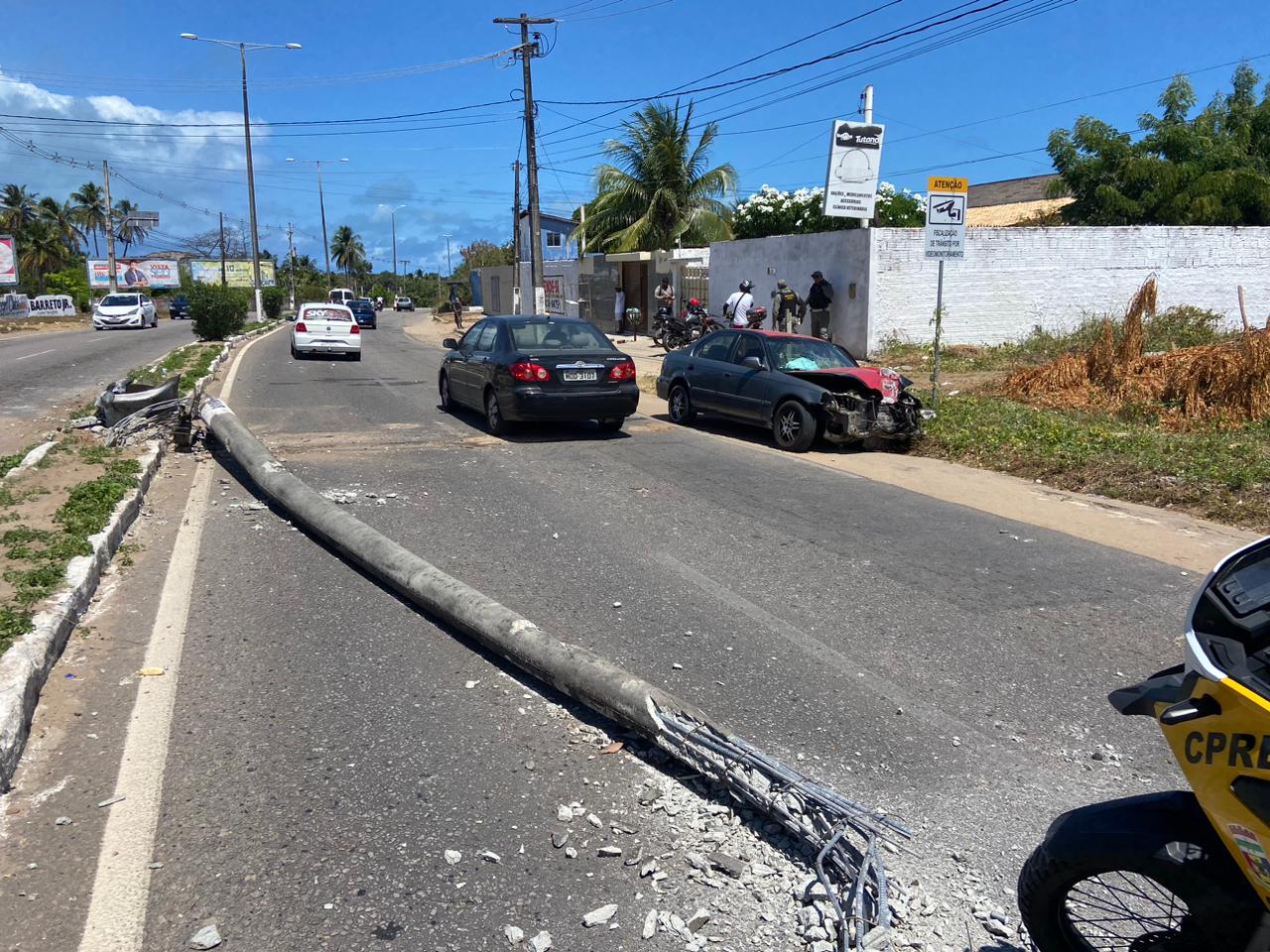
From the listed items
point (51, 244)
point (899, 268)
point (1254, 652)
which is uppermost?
point (51, 244)

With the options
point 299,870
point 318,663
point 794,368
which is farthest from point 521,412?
point 299,870

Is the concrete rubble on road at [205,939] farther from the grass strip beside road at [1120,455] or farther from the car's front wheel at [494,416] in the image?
the car's front wheel at [494,416]

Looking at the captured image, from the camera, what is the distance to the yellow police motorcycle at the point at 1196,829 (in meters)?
2.23

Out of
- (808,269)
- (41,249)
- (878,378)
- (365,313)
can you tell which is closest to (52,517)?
(878,378)

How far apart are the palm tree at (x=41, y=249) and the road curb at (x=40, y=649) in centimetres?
8372

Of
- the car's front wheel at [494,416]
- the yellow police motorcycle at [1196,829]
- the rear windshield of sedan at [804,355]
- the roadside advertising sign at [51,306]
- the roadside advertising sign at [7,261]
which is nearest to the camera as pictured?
the yellow police motorcycle at [1196,829]

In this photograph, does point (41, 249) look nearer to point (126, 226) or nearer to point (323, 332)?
point (126, 226)

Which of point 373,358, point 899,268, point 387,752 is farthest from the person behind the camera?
point 373,358

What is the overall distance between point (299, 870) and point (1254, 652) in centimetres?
290

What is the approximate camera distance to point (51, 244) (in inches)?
3250

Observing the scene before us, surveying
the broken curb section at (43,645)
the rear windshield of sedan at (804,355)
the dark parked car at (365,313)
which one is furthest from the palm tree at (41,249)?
the broken curb section at (43,645)

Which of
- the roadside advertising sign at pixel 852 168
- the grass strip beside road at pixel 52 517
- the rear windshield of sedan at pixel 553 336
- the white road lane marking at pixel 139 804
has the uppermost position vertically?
the roadside advertising sign at pixel 852 168

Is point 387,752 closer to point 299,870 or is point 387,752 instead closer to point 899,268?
point 299,870

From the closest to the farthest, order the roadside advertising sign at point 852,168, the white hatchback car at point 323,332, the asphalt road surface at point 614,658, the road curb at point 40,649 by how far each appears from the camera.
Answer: the asphalt road surface at point 614,658 < the road curb at point 40,649 < the roadside advertising sign at point 852,168 < the white hatchback car at point 323,332
